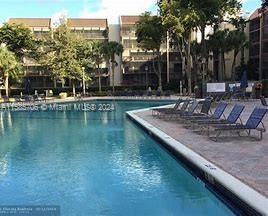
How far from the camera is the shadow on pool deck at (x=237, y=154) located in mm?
8531

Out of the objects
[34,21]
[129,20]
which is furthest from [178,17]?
[34,21]

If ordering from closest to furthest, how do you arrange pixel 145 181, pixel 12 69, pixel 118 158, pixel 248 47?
1. pixel 145 181
2. pixel 118 158
3. pixel 12 69
4. pixel 248 47

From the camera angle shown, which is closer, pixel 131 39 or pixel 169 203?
pixel 169 203

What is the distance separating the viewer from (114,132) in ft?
63.0

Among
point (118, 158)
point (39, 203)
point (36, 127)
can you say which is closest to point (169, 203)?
point (39, 203)

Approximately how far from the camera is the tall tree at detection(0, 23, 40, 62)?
5156cm

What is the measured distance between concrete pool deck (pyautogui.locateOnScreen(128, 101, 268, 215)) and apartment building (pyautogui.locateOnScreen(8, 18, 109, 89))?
173ft

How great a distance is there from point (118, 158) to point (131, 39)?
5823cm

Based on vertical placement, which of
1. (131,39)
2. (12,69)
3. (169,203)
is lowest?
(169,203)

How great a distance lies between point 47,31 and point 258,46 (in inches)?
1183

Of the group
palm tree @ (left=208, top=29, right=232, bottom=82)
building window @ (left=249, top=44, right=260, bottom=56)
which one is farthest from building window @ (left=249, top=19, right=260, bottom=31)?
palm tree @ (left=208, top=29, right=232, bottom=82)

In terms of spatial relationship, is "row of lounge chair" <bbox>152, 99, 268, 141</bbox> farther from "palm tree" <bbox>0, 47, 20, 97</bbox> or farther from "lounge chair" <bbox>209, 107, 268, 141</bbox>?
"palm tree" <bbox>0, 47, 20, 97</bbox>

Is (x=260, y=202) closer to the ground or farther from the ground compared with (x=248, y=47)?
closer to the ground

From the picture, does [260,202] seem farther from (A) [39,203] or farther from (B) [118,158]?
(B) [118,158]
